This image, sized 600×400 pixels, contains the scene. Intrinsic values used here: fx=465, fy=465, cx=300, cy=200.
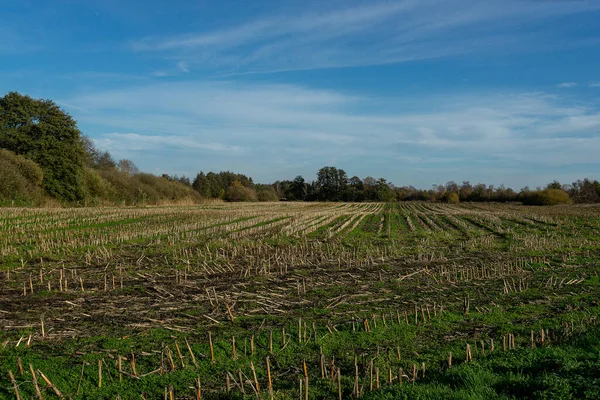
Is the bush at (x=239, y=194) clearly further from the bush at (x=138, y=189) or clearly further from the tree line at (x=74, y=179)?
the bush at (x=138, y=189)

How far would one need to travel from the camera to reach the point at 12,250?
1709cm

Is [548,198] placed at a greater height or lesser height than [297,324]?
greater

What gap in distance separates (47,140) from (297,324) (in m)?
48.9

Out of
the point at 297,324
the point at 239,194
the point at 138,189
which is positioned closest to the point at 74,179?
the point at 138,189

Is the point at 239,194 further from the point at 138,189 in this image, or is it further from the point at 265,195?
the point at 138,189

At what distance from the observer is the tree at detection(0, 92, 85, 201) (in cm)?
4762

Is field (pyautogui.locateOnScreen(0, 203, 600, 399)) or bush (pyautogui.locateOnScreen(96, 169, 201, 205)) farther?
bush (pyautogui.locateOnScreen(96, 169, 201, 205))

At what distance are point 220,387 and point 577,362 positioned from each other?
4865 mm

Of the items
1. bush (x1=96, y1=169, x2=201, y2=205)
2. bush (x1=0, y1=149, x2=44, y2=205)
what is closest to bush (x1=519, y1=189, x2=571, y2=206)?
bush (x1=96, y1=169, x2=201, y2=205)

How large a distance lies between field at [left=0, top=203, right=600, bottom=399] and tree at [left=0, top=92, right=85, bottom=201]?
1312 inches

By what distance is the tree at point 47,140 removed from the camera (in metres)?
47.6

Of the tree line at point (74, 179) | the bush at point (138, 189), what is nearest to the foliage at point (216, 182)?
the tree line at point (74, 179)

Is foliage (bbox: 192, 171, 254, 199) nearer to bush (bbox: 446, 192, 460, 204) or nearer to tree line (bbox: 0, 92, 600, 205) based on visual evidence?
tree line (bbox: 0, 92, 600, 205)

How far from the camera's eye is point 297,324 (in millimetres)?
8664
